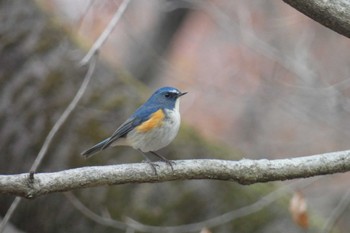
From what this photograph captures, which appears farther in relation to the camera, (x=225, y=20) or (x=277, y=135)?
(x=277, y=135)

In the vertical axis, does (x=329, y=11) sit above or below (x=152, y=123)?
above

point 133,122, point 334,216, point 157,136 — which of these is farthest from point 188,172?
point 334,216

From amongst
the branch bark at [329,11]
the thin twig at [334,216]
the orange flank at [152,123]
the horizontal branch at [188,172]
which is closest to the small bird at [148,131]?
the orange flank at [152,123]

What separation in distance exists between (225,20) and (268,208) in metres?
3.00

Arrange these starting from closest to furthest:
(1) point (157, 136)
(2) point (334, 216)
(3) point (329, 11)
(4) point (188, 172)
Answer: (3) point (329, 11), (4) point (188, 172), (1) point (157, 136), (2) point (334, 216)

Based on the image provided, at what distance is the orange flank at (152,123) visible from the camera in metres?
3.66

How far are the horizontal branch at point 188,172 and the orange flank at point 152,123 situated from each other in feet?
2.53

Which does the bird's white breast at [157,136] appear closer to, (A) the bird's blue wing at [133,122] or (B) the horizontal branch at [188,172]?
(A) the bird's blue wing at [133,122]

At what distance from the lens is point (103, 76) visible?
447 centimetres

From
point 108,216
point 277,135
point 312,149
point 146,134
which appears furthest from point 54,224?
point 277,135

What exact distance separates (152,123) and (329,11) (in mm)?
1490

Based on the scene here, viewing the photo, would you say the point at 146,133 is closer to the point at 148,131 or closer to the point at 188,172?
the point at 148,131

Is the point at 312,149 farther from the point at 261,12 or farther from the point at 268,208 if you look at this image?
the point at 268,208

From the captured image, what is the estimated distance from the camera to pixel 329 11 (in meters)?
2.42
